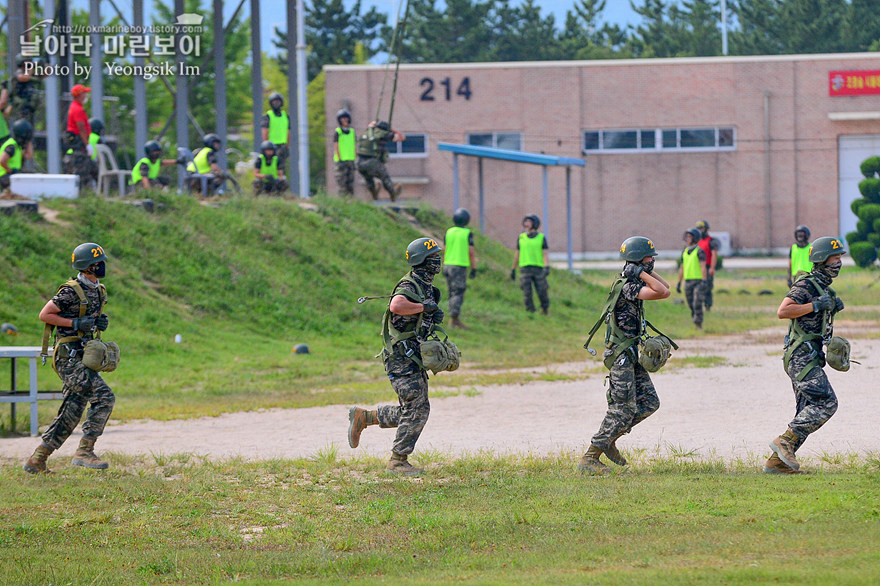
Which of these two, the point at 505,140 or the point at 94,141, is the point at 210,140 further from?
the point at 505,140

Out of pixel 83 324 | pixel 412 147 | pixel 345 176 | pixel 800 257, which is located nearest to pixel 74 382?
pixel 83 324

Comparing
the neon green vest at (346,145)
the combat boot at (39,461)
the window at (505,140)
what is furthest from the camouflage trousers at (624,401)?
the window at (505,140)

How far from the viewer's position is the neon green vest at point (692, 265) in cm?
2128

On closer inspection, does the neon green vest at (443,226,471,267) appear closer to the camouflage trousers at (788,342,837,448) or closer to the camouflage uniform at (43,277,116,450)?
the camouflage uniform at (43,277,116,450)

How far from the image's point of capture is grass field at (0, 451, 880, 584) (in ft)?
20.1

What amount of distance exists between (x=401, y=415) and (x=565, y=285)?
1806cm

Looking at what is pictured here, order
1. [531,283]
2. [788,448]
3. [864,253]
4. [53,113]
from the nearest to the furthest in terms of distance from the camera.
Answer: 1. [788,448]
2. [53,113]
3. [531,283]
4. [864,253]

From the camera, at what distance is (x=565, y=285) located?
1059 inches

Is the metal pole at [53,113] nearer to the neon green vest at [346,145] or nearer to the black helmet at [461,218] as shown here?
the neon green vest at [346,145]

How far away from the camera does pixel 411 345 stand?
9.05 m

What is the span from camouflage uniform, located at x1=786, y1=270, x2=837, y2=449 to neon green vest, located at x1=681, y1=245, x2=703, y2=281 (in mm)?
12842

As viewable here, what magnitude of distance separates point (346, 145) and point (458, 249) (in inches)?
221

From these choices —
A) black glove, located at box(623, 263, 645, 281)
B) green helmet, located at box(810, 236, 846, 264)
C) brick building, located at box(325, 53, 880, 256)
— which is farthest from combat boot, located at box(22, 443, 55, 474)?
brick building, located at box(325, 53, 880, 256)

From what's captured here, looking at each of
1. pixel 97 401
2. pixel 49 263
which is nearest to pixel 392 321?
pixel 97 401
